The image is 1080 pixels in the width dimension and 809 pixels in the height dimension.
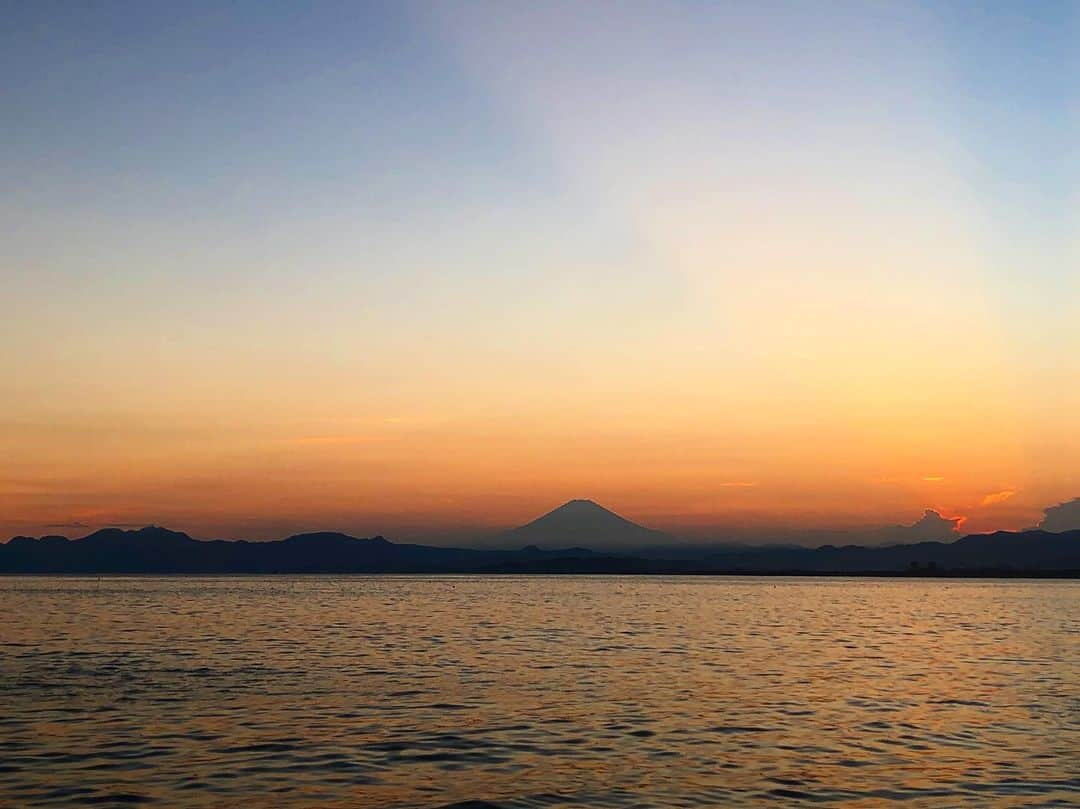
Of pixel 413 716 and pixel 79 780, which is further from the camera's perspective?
pixel 413 716

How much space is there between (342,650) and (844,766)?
3836cm

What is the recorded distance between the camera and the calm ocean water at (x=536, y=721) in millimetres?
24281

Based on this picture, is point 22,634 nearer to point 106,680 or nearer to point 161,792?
point 106,680

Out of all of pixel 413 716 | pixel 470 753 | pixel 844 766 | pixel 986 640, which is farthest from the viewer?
pixel 986 640

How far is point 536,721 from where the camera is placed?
33.8 meters

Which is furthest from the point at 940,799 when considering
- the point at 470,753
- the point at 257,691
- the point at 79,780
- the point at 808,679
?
the point at 257,691

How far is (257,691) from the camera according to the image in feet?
134

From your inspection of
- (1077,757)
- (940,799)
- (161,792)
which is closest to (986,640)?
(1077,757)

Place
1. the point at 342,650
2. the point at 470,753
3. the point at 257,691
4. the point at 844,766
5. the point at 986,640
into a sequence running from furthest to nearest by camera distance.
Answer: the point at 986,640
the point at 342,650
the point at 257,691
the point at 470,753
the point at 844,766

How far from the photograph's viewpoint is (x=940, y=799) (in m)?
23.1

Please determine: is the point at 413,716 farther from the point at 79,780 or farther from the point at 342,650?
the point at 342,650

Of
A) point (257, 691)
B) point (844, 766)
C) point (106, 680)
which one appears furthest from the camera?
point (106, 680)

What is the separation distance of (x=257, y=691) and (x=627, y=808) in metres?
22.4

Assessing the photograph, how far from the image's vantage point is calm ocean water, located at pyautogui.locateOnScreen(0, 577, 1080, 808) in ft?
79.7
